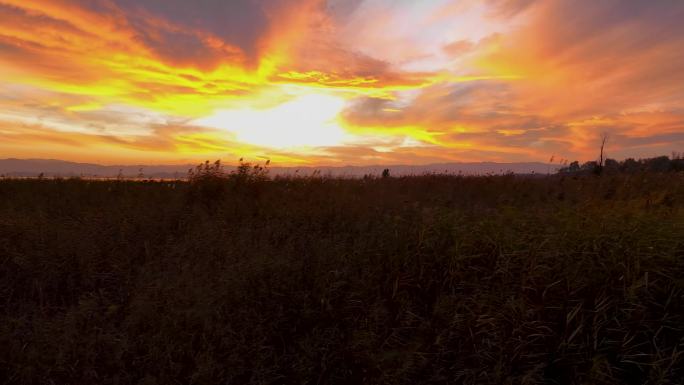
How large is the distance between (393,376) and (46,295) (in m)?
5.26

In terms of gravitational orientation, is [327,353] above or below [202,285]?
below

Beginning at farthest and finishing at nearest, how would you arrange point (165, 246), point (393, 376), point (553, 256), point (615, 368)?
point (165, 246) → point (553, 256) → point (393, 376) → point (615, 368)

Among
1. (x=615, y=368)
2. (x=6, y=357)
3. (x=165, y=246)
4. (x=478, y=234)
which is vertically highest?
(x=478, y=234)

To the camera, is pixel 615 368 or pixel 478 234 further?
pixel 478 234

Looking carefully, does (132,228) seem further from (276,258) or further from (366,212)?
(366,212)

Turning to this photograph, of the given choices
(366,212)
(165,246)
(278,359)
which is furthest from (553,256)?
(165,246)

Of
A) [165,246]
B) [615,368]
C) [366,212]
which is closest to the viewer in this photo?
[615,368]

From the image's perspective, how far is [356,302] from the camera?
176 inches

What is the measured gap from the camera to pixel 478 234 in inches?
201

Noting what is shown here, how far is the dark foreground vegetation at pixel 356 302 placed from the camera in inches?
141

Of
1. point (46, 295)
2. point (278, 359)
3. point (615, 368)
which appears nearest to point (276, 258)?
point (278, 359)

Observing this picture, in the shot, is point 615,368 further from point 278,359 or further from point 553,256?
point 278,359

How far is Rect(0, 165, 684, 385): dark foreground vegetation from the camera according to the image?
3572mm

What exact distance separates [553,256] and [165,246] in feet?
19.8
